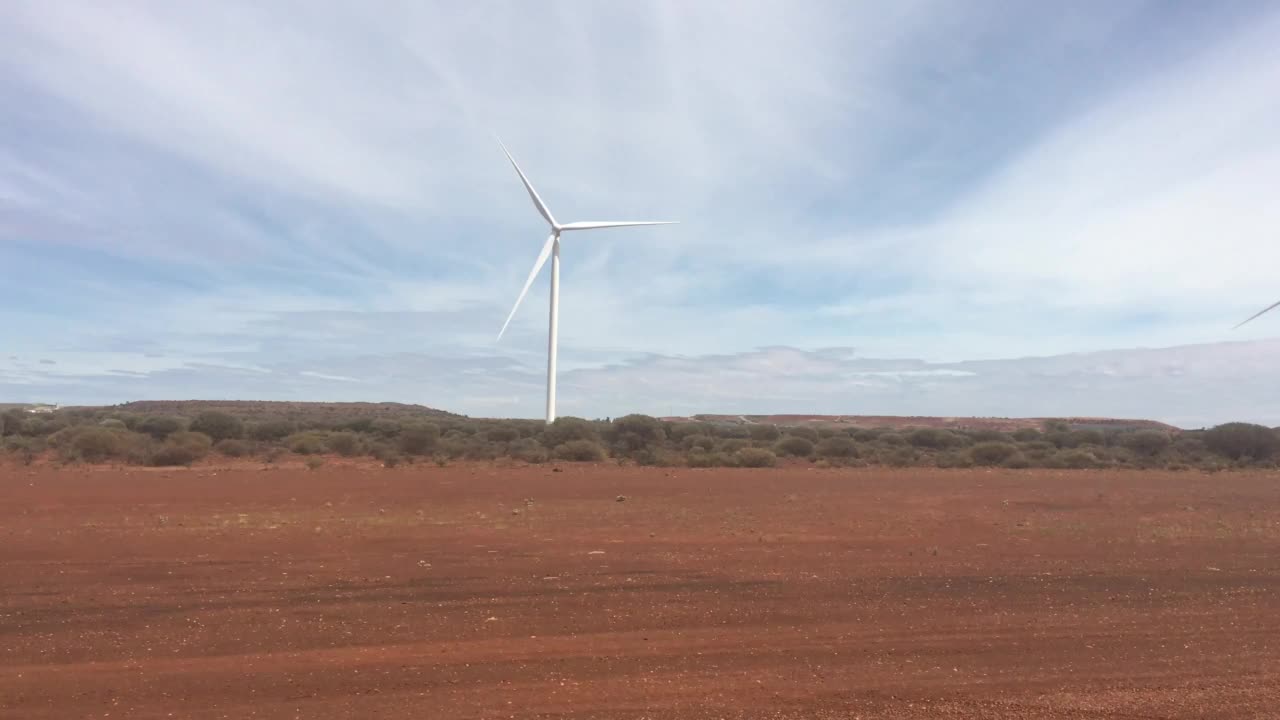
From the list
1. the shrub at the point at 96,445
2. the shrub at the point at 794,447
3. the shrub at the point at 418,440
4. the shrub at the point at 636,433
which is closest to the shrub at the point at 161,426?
the shrub at the point at 96,445

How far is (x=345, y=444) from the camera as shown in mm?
43250

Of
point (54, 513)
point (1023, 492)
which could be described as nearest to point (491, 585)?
point (54, 513)

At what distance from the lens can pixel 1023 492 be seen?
2572cm

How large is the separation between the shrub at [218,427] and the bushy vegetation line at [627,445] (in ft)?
0.21

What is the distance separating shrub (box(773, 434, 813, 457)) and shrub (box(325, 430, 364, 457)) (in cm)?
2128

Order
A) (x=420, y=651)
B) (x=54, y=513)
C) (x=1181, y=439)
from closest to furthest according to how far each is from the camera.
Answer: (x=420, y=651) → (x=54, y=513) → (x=1181, y=439)

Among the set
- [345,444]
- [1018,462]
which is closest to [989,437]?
[1018,462]

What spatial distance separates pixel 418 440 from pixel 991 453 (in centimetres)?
2804

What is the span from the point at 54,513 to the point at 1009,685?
20185mm

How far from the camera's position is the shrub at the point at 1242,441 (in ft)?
147

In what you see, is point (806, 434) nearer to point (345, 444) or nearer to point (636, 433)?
point (636, 433)

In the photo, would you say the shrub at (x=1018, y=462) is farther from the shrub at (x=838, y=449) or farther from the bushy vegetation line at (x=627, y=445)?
the shrub at (x=838, y=449)

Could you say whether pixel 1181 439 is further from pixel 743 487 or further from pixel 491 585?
pixel 491 585

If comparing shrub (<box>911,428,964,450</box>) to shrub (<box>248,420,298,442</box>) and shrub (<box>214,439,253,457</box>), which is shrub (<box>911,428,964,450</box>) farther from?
shrub (<box>248,420,298,442</box>)
